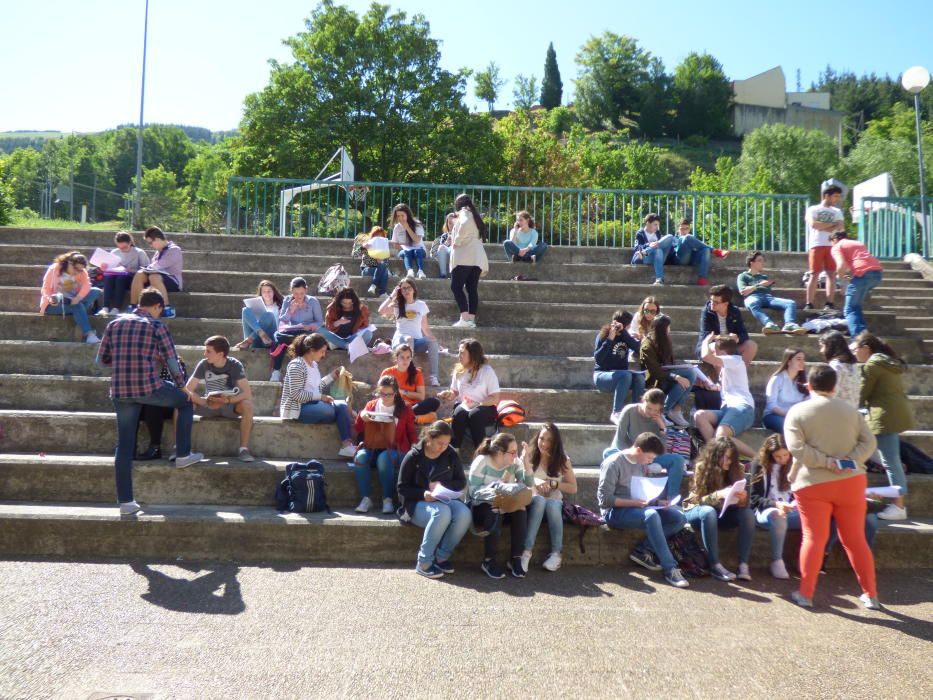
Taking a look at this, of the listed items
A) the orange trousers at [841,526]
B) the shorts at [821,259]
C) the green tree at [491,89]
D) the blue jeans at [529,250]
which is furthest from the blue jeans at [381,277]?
the green tree at [491,89]

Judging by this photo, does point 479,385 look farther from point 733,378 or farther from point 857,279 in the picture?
point 857,279

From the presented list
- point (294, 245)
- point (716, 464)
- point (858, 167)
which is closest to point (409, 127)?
point (294, 245)

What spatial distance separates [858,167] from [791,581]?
6509cm

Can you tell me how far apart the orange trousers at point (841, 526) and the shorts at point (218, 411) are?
201 inches

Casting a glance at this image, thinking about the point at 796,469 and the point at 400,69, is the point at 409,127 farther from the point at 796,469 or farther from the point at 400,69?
the point at 796,469

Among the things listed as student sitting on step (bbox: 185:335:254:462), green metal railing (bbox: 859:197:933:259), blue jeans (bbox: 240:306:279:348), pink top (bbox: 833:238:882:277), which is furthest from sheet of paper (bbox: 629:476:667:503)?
green metal railing (bbox: 859:197:933:259)

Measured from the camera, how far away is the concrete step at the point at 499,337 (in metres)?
9.23

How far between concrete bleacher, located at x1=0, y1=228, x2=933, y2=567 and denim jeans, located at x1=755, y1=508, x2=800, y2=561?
0.18 m

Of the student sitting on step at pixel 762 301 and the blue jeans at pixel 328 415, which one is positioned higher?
the student sitting on step at pixel 762 301

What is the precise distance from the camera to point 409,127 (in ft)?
120

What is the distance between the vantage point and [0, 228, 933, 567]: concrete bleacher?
6.20m

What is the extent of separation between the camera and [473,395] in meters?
7.49

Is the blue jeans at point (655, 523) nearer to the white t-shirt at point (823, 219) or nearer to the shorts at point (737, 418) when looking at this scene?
the shorts at point (737, 418)

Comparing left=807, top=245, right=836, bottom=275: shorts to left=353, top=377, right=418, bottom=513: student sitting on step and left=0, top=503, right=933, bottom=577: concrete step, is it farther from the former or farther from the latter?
left=353, top=377, right=418, bottom=513: student sitting on step
